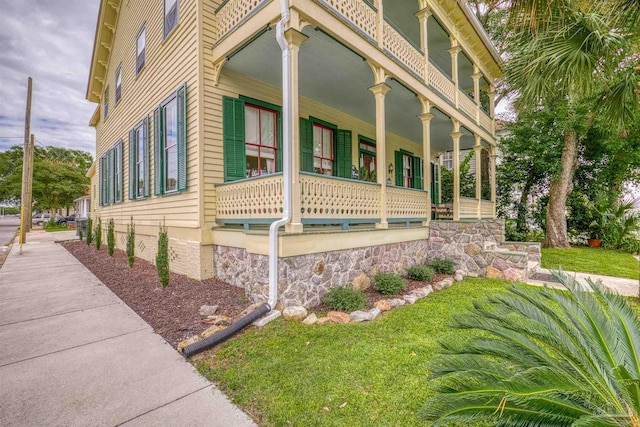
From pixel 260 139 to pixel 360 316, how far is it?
4.40 m

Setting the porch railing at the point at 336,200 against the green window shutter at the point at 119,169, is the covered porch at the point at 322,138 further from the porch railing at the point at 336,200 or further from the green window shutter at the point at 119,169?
the green window shutter at the point at 119,169

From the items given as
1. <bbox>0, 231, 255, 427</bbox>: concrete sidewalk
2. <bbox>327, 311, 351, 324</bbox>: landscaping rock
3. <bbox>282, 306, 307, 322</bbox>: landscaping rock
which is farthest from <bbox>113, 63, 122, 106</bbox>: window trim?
<bbox>327, 311, 351, 324</bbox>: landscaping rock

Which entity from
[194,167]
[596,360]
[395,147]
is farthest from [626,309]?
[395,147]

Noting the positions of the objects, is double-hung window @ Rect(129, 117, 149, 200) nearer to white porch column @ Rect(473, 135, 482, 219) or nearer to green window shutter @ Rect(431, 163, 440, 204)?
white porch column @ Rect(473, 135, 482, 219)

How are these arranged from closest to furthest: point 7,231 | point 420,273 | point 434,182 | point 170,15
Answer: point 420,273 < point 170,15 < point 434,182 < point 7,231

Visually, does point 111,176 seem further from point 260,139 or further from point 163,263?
point 163,263

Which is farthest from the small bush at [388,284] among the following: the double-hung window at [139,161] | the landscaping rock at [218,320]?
the double-hung window at [139,161]

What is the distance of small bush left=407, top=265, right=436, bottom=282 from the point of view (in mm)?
6414

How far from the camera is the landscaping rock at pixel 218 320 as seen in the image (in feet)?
13.0

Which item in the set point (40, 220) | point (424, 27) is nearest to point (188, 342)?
point (424, 27)

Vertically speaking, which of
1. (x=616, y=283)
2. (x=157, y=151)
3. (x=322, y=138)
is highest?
(x=322, y=138)

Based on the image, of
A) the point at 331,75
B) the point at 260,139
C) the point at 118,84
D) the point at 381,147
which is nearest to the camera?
the point at 381,147

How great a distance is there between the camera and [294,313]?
4.08m

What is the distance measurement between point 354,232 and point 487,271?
394 centimetres
